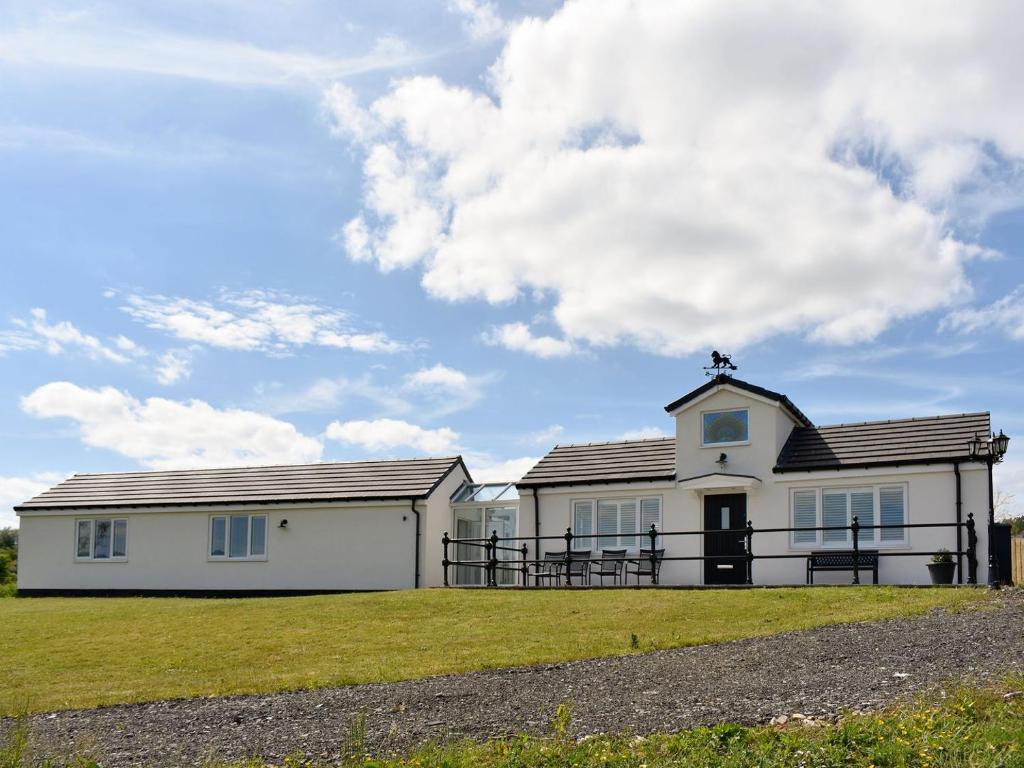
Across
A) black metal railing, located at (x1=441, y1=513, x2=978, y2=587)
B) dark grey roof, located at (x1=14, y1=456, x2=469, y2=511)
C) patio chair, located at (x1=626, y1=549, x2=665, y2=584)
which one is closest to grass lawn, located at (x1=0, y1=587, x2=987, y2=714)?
black metal railing, located at (x1=441, y1=513, x2=978, y2=587)

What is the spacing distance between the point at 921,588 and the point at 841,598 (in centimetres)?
217

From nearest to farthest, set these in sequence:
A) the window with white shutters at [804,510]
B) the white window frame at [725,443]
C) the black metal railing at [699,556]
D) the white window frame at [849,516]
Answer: the black metal railing at [699,556] < the white window frame at [849,516] < the window with white shutters at [804,510] < the white window frame at [725,443]

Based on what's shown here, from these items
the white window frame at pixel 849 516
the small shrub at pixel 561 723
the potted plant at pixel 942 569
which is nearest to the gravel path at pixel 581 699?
the small shrub at pixel 561 723

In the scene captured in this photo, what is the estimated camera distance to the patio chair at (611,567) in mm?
25438

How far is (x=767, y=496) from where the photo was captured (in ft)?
81.3

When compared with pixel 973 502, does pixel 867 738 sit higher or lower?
lower

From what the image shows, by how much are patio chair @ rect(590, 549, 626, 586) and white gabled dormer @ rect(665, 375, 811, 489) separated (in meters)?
2.41

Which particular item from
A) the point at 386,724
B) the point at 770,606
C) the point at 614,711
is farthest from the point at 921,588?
the point at 386,724

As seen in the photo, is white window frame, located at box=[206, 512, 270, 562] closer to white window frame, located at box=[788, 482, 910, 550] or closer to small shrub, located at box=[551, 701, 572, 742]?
white window frame, located at box=[788, 482, 910, 550]

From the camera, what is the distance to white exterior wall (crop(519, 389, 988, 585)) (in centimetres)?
2252

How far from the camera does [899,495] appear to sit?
76.6ft

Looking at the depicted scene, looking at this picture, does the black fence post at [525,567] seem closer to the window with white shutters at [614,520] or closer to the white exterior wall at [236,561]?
the window with white shutters at [614,520]

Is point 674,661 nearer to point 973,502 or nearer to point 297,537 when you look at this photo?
point 973,502

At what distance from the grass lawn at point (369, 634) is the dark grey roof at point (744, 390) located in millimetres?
6851
